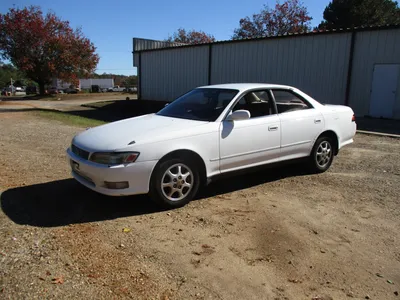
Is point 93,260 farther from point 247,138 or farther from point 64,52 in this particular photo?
point 64,52

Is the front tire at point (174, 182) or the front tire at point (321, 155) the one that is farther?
the front tire at point (321, 155)

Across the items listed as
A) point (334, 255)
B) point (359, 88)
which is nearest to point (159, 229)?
point (334, 255)

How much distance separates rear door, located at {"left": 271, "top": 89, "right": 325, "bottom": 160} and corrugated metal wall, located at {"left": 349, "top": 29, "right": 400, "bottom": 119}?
9593 millimetres

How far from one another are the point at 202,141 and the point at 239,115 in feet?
2.09

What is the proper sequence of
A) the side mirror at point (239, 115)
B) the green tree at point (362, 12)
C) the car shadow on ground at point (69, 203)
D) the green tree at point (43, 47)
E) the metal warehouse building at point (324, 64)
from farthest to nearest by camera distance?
the green tree at point (362, 12) → the green tree at point (43, 47) → the metal warehouse building at point (324, 64) → the side mirror at point (239, 115) → the car shadow on ground at point (69, 203)

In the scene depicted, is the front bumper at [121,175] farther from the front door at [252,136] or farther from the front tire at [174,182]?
the front door at [252,136]

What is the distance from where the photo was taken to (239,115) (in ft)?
16.0

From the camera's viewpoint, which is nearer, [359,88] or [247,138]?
[247,138]

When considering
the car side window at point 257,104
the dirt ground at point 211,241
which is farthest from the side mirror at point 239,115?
the dirt ground at point 211,241

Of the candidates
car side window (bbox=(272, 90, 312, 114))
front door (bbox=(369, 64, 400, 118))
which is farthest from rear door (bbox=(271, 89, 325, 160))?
front door (bbox=(369, 64, 400, 118))

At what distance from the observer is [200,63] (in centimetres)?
2061

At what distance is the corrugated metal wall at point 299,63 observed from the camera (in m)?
15.0

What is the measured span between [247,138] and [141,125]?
145cm

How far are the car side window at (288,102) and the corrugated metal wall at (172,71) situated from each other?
14681 mm
